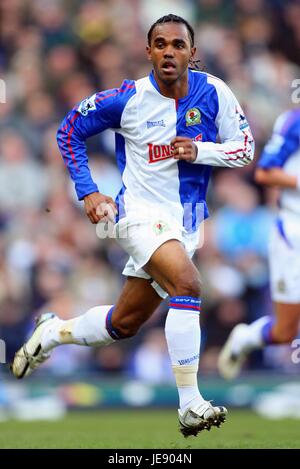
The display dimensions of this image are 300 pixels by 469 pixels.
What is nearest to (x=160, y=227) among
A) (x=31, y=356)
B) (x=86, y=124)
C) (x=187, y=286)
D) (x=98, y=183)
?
(x=187, y=286)

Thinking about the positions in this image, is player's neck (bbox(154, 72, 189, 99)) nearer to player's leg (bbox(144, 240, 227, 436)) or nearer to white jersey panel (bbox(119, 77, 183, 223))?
white jersey panel (bbox(119, 77, 183, 223))

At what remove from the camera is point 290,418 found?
11328 mm

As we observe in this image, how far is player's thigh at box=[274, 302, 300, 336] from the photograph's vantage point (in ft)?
31.3

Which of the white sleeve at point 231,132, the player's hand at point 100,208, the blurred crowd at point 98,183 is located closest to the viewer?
the player's hand at point 100,208

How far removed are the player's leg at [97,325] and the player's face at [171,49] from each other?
55.0 inches

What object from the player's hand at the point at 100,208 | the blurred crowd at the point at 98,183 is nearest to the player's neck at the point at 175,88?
the player's hand at the point at 100,208

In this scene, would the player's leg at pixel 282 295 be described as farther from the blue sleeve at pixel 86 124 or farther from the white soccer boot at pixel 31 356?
the blue sleeve at pixel 86 124

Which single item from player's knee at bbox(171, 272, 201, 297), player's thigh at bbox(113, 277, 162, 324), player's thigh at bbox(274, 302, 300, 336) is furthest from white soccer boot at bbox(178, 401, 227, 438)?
player's thigh at bbox(274, 302, 300, 336)

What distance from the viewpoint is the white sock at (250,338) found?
9773 millimetres

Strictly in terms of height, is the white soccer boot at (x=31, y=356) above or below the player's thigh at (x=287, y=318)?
below

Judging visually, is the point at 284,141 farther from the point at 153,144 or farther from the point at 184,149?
the point at 184,149

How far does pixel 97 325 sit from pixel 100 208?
1.07 metres

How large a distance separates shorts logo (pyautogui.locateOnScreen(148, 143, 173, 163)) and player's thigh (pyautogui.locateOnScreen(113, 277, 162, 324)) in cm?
81

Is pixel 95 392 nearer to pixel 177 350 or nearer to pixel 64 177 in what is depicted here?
pixel 64 177
